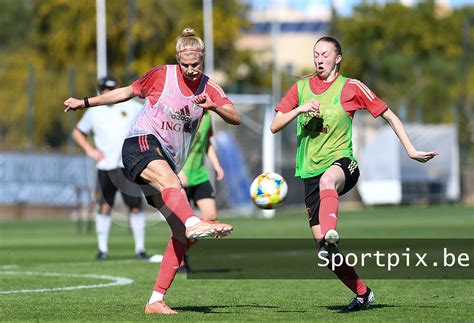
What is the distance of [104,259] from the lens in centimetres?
1553

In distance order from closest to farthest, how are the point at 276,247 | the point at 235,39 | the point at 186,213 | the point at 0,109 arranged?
the point at 186,213, the point at 276,247, the point at 0,109, the point at 235,39

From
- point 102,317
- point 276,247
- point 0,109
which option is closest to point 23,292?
point 102,317

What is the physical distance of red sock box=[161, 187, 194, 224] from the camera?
845 centimetres

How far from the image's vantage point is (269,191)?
9.85 meters

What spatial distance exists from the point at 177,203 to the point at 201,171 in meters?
4.99

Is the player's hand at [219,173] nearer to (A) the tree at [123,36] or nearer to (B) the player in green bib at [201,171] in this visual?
(B) the player in green bib at [201,171]

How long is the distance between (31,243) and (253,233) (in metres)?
4.61

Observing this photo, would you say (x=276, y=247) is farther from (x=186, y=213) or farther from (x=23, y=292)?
(x=186, y=213)

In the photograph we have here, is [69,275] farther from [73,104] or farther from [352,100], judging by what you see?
[352,100]

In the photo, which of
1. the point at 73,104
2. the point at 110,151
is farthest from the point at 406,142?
the point at 110,151

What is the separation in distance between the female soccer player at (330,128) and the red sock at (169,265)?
1097mm

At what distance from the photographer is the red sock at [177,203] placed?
8453mm

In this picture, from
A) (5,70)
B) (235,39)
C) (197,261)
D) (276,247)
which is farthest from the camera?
(235,39)

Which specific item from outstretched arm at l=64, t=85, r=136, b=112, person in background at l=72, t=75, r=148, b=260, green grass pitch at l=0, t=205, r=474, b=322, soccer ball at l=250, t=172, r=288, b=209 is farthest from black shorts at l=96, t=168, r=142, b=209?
outstretched arm at l=64, t=85, r=136, b=112
